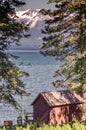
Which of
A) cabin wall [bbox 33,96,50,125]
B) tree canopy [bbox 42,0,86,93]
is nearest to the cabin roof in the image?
cabin wall [bbox 33,96,50,125]

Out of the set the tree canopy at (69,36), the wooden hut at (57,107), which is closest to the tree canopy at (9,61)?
the tree canopy at (69,36)

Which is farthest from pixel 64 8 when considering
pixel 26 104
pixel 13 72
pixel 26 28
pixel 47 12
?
pixel 26 104

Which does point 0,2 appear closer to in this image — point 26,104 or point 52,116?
point 52,116

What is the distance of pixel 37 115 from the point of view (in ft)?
160

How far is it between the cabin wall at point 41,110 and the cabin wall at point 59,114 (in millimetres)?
647

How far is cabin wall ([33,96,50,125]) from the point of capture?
46.7m

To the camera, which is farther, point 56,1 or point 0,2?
point 56,1

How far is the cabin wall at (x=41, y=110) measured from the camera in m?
46.7

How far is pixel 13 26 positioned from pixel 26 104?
6183 cm

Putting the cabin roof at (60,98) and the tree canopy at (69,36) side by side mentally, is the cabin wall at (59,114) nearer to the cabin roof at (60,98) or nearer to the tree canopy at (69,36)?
the cabin roof at (60,98)

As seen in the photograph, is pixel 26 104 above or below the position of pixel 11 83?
below

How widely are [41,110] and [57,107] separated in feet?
7.07

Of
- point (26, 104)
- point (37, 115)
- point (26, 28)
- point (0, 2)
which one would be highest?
point (0, 2)

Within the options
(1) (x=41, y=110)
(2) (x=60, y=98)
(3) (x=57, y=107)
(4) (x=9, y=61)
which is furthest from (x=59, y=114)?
(4) (x=9, y=61)
